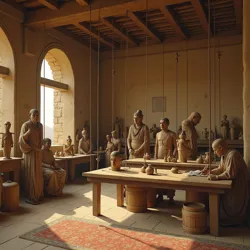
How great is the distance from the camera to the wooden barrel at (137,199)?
17.4 ft

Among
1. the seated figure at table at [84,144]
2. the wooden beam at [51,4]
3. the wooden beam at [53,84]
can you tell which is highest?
the wooden beam at [51,4]

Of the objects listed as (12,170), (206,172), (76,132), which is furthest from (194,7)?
(12,170)

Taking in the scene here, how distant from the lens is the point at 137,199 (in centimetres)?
534

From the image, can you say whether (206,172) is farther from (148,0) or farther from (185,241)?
(148,0)

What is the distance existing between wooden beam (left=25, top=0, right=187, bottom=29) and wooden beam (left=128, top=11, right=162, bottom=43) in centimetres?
58

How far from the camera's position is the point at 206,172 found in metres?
4.86

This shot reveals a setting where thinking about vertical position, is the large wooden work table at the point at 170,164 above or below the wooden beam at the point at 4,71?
below

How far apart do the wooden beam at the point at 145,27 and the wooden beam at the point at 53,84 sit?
120 inches

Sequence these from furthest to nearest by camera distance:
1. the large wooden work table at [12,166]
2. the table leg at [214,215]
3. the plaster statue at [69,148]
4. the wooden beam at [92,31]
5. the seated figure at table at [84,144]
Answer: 1. the seated figure at table at [84,144]
2. the plaster statue at [69,148]
3. the wooden beam at [92,31]
4. the large wooden work table at [12,166]
5. the table leg at [214,215]

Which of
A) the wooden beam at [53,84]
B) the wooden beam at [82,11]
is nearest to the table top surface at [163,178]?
the wooden beam at [82,11]

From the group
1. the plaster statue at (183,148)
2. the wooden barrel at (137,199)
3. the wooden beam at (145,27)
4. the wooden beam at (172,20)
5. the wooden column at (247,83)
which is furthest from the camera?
the wooden beam at (145,27)

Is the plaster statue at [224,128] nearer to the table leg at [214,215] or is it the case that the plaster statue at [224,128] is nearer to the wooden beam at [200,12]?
the wooden beam at [200,12]

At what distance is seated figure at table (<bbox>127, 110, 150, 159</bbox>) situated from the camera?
6.54m

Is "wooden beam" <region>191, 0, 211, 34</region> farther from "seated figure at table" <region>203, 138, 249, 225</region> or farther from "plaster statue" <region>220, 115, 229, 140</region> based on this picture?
"seated figure at table" <region>203, 138, 249, 225</region>
